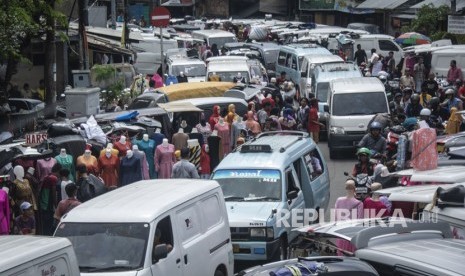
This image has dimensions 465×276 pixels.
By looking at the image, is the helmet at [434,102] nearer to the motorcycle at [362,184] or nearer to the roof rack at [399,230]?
the motorcycle at [362,184]

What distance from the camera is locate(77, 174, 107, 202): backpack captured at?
15375 millimetres

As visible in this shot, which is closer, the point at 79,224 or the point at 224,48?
the point at 79,224

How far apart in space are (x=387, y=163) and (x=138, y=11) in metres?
53.3

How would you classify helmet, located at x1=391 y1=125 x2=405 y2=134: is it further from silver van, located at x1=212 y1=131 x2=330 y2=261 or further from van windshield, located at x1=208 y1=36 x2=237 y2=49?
van windshield, located at x1=208 y1=36 x2=237 y2=49

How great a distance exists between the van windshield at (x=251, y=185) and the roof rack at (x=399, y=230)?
16.6ft

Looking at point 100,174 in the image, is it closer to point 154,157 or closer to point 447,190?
point 154,157

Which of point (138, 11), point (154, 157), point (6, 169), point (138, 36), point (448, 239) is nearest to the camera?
point (448, 239)

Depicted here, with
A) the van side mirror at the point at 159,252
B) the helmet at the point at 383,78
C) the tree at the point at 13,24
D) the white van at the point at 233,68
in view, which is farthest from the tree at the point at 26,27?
the van side mirror at the point at 159,252

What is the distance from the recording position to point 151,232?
433 inches

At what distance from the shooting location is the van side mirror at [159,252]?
10875 mm

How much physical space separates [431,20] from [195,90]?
1992 cm

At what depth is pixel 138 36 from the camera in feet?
141

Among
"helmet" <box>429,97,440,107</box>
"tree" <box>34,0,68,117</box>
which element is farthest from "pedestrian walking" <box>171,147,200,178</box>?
"helmet" <box>429,97,440,107</box>

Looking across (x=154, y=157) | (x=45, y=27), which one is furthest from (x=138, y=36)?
(x=154, y=157)
